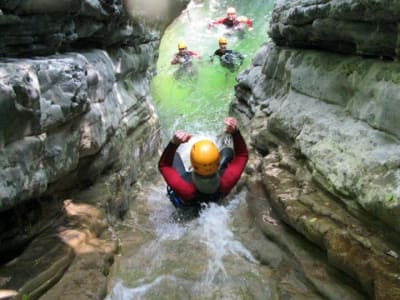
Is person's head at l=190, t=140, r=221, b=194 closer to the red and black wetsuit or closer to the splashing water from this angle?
the red and black wetsuit

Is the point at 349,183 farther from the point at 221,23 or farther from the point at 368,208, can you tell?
the point at 221,23

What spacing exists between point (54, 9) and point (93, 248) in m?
2.26

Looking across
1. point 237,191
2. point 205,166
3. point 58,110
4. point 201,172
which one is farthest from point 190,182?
point 58,110

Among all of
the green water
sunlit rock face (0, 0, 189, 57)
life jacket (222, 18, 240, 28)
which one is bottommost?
A: the green water

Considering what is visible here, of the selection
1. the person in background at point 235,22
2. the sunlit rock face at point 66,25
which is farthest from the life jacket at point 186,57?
the sunlit rock face at point 66,25

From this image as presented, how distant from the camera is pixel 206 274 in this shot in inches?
147

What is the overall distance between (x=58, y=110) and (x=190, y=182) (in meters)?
2.21

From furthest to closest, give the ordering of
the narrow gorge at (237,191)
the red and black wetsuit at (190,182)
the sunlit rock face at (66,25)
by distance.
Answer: the red and black wetsuit at (190,182) < the sunlit rock face at (66,25) < the narrow gorge at (237,191)

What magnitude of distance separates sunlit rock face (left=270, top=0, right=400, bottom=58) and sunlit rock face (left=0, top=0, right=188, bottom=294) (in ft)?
8.18

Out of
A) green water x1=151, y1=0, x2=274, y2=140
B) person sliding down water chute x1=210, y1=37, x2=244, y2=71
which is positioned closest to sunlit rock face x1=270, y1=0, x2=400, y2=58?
green water x1=151, y1=0, x2=274, y2=140

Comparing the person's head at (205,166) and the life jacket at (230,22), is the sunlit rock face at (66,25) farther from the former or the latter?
the life jacket at (230,22)

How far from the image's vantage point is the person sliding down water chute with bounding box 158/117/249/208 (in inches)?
192

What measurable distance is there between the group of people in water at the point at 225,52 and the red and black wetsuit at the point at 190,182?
812 cm

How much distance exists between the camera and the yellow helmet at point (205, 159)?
482 centimetres
